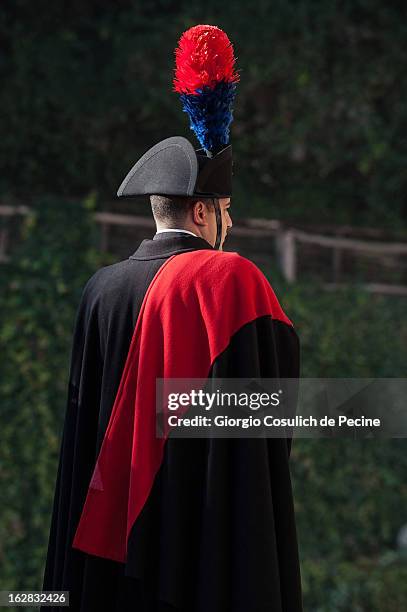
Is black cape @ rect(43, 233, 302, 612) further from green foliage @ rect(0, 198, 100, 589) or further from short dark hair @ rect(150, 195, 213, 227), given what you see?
green foliage @ rect(0, 198, 100, 589)

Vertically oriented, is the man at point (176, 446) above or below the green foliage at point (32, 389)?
below

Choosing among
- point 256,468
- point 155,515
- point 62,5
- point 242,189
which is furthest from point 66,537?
point 62,5

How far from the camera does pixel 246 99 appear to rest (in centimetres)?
832

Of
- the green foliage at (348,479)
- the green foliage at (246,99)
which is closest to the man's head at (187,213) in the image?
the green foliage at (348,479)

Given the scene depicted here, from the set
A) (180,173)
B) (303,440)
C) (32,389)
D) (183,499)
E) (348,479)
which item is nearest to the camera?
(183,499)

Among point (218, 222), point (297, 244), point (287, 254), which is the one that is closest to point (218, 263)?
point (218, 222)

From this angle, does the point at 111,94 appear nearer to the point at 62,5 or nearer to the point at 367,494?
the point at 62,5

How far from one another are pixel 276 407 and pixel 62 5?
6042 millimetres

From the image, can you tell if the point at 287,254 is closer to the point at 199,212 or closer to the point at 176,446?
the point at 199,212

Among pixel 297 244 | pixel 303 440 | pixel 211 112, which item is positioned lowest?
pixel 211 112

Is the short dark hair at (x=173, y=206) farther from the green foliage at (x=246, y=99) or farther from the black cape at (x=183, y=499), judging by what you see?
the green foliage at (x=246, y=99)

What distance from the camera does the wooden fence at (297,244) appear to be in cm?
786

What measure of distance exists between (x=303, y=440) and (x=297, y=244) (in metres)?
1.72

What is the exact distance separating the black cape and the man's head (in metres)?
0.04
